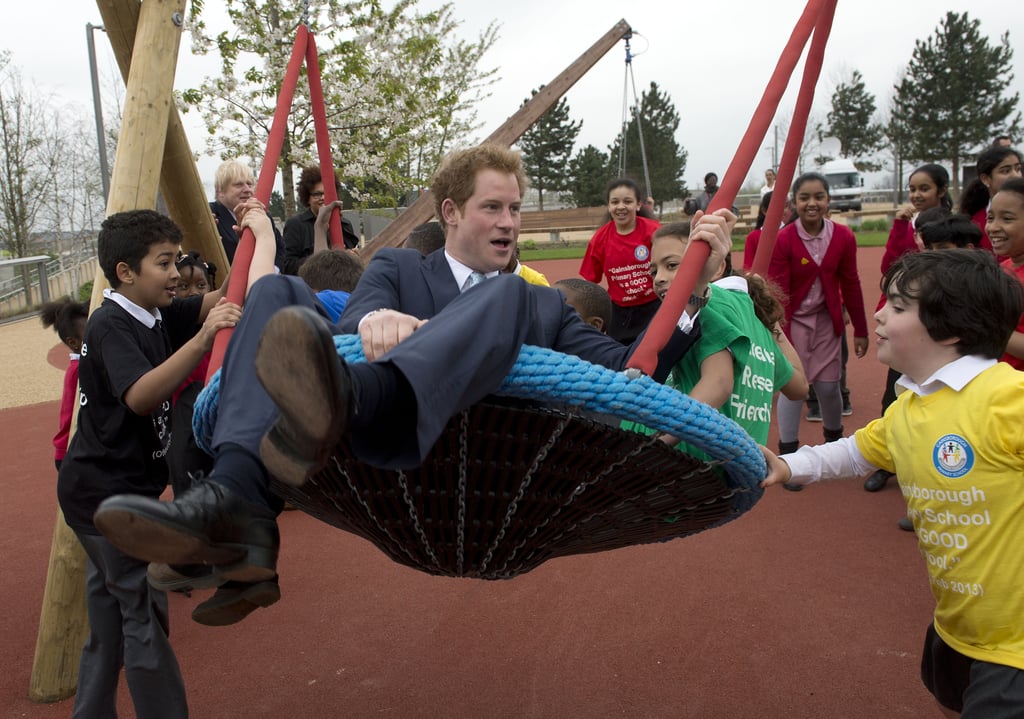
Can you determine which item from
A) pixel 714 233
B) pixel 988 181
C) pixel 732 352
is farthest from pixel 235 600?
pixel 988 181

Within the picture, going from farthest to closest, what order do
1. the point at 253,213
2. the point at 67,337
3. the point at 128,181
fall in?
the point at 67,337 < the point at 128,181 < the point at 253,213

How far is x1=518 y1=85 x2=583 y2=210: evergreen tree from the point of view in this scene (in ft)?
151

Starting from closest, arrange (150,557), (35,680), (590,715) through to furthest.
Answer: (150,557) < (590,715) < (35,680)

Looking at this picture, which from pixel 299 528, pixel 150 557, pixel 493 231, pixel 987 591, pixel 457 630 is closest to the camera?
pixel 150 557

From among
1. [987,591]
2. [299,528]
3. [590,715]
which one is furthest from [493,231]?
[299,528]

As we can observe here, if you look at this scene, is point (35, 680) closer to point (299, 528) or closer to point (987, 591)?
point (299, 528)

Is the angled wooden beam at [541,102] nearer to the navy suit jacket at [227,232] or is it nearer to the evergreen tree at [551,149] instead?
the navy suit jacket at [227,232]

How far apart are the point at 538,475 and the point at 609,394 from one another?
262mm

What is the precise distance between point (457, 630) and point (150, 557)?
2410 mm

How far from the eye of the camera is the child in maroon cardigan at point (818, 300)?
17.5 feet

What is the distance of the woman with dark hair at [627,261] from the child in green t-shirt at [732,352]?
2358 millimetres

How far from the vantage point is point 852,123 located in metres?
51.2

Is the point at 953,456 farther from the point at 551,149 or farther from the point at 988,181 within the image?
the point at 551,149

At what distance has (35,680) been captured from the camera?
11.0 feet
